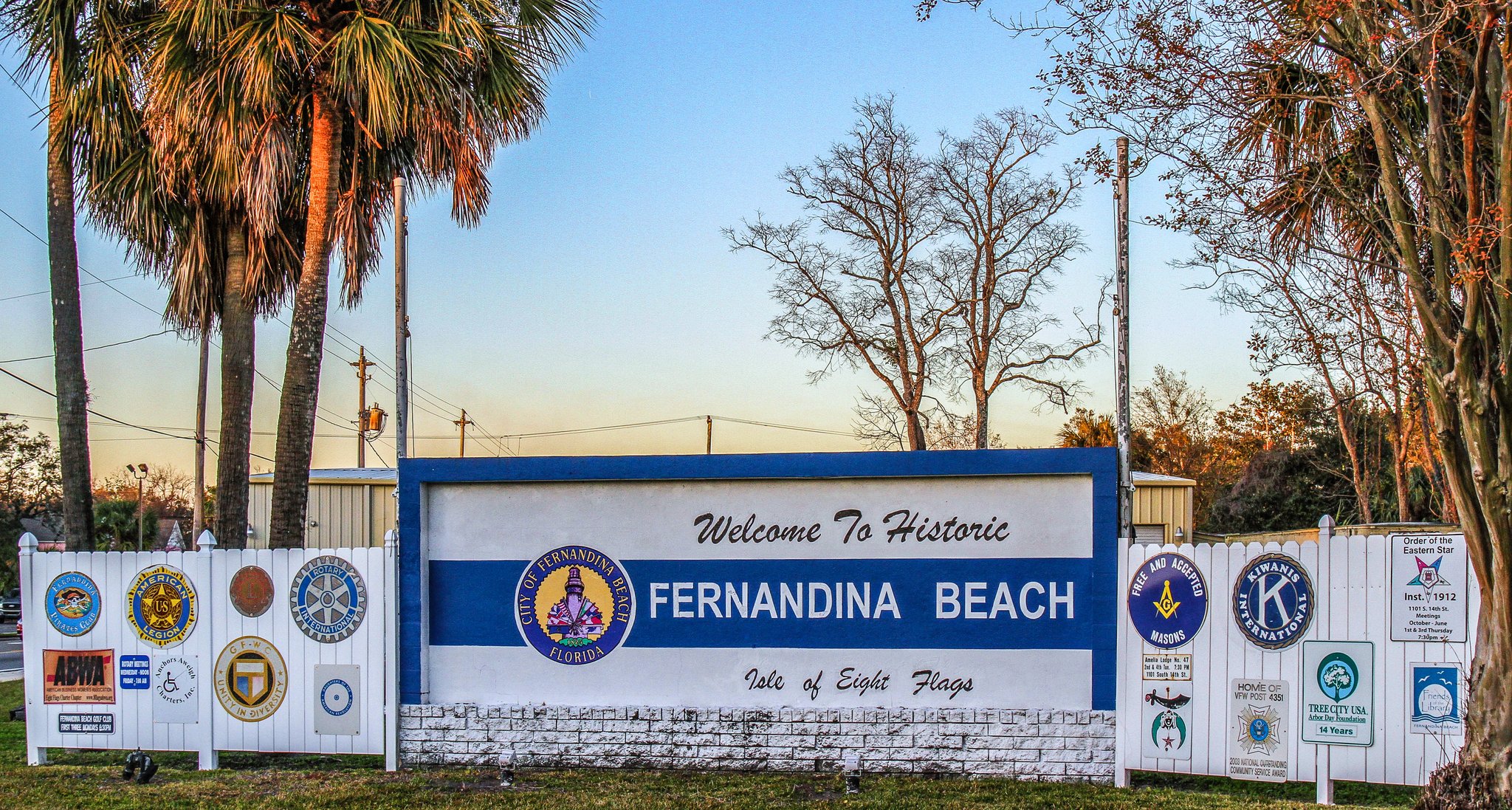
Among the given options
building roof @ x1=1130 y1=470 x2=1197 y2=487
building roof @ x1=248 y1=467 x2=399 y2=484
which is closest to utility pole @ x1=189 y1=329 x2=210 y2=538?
building roof @ x1=248 y1=467 x2=399 y2=484

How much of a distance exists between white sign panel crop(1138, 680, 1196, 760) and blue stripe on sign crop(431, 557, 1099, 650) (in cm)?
52

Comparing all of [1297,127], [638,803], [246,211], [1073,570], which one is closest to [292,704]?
[638,803]

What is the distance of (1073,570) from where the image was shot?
26.9ft

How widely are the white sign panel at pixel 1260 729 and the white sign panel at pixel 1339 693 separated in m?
0.13

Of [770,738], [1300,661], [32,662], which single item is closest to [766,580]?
[770,738]

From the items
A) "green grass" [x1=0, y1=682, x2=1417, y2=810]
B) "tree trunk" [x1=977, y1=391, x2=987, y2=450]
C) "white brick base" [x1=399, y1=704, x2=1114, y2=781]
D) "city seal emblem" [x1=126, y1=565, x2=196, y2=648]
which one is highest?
"tree trunk" [x1=977, y1=391, x2=987, y2=450]

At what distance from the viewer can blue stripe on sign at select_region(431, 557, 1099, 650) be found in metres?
8.24

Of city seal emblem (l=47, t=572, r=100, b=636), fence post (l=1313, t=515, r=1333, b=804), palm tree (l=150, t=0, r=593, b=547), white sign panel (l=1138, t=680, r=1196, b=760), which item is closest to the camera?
fence post (l=1313, t=515, r=1333, b=804)

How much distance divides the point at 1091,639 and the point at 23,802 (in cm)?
724

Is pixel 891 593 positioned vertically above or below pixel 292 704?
above

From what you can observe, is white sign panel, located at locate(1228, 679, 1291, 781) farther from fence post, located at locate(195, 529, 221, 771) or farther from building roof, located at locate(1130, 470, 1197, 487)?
building roof, located at locate(1130, 470, 1197, 487)

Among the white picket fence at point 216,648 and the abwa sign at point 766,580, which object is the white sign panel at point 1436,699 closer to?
the abwa sign at point 766,580

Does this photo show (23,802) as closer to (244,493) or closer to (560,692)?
(560,692)

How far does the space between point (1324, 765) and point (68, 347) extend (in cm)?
1205
